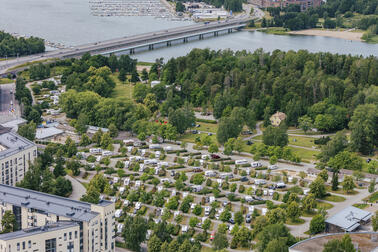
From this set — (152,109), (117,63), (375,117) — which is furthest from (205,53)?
(375,117)

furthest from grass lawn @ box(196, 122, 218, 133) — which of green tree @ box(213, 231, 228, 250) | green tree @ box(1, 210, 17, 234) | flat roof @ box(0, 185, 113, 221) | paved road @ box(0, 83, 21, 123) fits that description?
green tree @ box(1, 210, 17, 234)

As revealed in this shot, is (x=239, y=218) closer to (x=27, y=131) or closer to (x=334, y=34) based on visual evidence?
(x=27, y=131)

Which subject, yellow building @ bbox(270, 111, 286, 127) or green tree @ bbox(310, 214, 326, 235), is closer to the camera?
green tree @ bbox(310, 214, 326, 235)

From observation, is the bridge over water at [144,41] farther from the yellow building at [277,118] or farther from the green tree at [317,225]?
the green tree at [317,225]

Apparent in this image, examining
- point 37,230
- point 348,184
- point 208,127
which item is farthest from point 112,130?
point 37,230

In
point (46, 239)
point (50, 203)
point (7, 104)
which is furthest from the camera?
point (7, 104)

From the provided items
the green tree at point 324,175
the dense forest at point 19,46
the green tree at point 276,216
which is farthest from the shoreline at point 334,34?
Result: the green tree at point 276,216

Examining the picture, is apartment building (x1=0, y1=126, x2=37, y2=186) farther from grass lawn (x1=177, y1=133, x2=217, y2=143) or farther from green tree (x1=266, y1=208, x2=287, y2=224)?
green tree (x1=266, y1=208, x2=287, y2=224)
